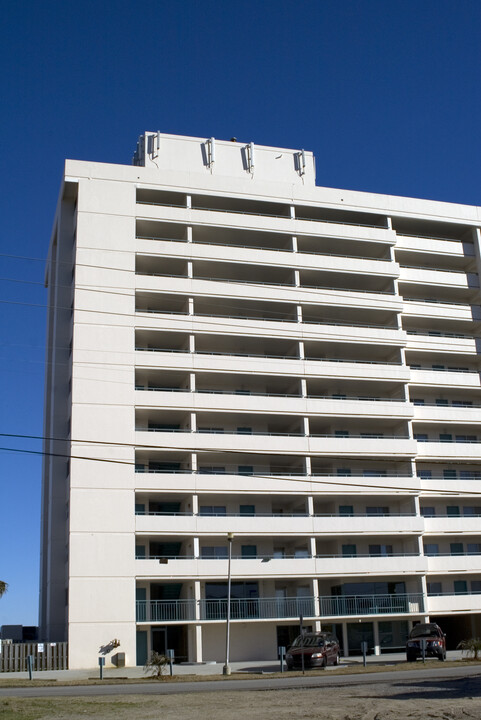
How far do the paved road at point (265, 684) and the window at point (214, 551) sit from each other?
18.3 metres

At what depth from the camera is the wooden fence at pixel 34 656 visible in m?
43.8

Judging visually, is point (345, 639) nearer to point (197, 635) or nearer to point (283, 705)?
point (197, 635)

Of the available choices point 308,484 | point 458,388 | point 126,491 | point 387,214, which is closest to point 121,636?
point 126,491

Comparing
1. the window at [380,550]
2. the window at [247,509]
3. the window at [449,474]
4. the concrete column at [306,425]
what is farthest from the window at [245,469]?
the window at [449,474]

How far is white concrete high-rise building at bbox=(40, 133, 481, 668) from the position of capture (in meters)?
49.8

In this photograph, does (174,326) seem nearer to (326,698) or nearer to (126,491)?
(126,491)

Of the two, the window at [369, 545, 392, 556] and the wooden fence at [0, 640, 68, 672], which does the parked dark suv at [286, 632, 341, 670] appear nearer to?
the wooden fence at [0, 640, 68, 672]

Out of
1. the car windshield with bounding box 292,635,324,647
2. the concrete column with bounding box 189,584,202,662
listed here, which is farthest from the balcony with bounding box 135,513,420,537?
the car windshield with bounding box 292,635,324,647

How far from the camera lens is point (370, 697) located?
23484 mm

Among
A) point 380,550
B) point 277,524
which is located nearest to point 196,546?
point 277,524

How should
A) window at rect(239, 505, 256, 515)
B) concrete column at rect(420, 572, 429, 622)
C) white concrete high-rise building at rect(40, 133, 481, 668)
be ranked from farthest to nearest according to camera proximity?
window at rect(239, 505, 256, 515) < concrete column at rect(420, 572, 429, 622) < white concrete high-rise building at rect(40, 133, 481, 668)

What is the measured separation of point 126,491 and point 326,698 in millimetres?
27404

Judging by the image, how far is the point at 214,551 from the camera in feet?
173

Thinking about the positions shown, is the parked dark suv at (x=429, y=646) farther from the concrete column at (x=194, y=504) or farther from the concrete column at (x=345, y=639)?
the concrete column at (x=194, y=504)
